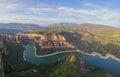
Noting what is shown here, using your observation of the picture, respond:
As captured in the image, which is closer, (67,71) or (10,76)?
(10,76)

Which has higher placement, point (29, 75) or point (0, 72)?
point (0, 72)

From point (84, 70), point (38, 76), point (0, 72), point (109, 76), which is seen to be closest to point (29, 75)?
point (38, 76)

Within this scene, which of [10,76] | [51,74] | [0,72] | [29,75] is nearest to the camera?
[0,72]

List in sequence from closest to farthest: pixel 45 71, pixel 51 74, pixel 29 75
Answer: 1. pixel 29 75
2. pixel 51 74
3. pixel 45 71

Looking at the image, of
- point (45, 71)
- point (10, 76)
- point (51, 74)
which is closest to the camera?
point (10, 76)

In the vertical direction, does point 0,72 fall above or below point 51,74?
above

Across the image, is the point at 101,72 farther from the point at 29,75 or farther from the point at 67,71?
the point at 29,75

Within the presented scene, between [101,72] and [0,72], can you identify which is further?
[101,72]

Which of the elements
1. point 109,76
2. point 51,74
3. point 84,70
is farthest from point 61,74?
point 109,76

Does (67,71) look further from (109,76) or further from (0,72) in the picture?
(0,72)
